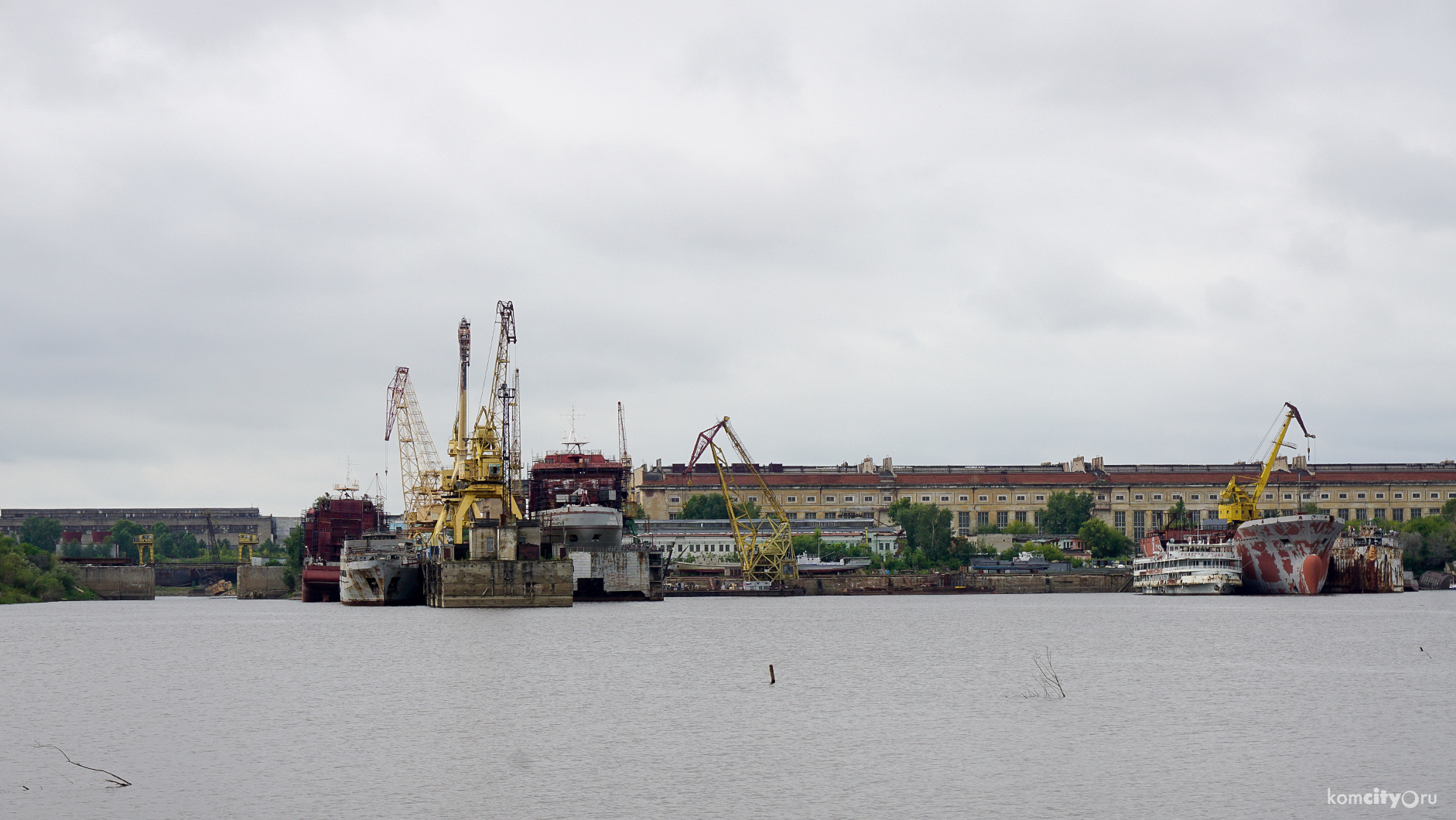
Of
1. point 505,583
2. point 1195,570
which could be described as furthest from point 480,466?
point 1195,570

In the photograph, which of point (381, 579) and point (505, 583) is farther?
point (381, 579)

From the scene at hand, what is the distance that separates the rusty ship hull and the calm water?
4981 cm

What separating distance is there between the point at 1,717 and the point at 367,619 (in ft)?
211

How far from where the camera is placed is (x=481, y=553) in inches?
4493

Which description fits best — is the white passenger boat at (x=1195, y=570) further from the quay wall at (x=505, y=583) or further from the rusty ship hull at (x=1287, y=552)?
Result: the quay wall at (x=505, y=583)

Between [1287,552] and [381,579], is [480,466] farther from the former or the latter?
[1287,552]

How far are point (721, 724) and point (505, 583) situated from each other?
6771 centimetres

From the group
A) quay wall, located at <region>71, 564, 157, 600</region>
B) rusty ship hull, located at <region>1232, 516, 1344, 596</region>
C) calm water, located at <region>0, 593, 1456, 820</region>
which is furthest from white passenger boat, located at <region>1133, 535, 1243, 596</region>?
quay wall, located at <region>71, 564, 157, 600</region>

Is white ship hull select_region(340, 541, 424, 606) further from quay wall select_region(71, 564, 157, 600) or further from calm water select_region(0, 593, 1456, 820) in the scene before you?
quay wall select_region(71, 564, 157, 600)

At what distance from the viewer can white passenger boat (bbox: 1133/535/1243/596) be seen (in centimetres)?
15088

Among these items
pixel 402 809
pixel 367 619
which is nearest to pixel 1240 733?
pixel 402 809

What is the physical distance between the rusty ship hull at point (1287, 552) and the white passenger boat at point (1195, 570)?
1.86 metres

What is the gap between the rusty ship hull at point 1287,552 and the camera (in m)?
142

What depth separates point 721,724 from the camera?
48.4m
